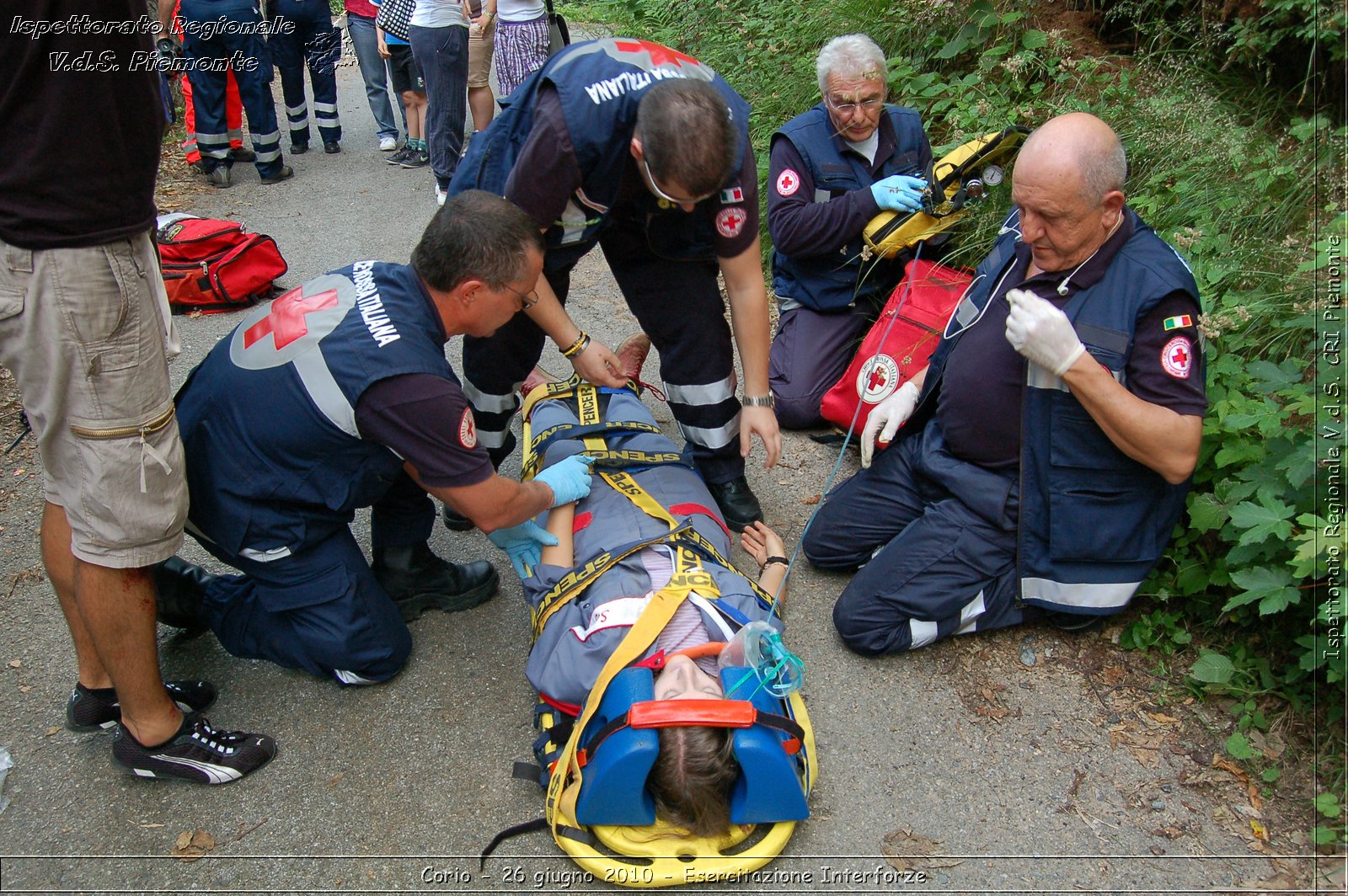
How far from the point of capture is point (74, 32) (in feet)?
6.55

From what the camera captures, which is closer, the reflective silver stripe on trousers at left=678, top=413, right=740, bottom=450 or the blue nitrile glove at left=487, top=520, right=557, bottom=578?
the blue nitrile glove at left=487, top=520, right=557, bottom=578

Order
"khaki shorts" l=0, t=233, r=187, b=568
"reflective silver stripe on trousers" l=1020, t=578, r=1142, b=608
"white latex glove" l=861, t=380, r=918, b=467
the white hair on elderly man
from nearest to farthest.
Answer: "khaki shorts" l=0, t=233, r=187, b=568 → "reflective silver stripe on trousers" l=1020, t=578, r=1142, b=608 → "white latex glove" l=861, t=380, r=918, b=467 → the white hair on elderly man

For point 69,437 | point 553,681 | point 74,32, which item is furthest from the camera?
point 553,681

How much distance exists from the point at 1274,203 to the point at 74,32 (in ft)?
12.2

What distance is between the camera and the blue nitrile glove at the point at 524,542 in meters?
2.86

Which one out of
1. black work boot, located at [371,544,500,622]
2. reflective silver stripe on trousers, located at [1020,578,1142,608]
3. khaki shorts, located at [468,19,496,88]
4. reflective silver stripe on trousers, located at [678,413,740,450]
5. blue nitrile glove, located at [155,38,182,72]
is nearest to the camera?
reflective silver stripe on trousers, located at [1020,578,1142,608]

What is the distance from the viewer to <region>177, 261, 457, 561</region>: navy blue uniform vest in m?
2.38

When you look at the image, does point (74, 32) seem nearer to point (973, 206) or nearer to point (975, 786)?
point (975, 786)

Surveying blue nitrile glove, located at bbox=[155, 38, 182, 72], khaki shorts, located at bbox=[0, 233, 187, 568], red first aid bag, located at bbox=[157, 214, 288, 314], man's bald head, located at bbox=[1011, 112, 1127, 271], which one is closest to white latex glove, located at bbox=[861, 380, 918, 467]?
man's bald head, located at bbox=[1011, 112, 1127, 271]

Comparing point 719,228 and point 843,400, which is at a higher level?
point 719,228

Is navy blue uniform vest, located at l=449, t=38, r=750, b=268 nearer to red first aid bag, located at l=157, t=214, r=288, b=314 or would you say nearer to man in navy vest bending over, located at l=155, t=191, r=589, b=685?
man in navy vest bending over, located at l=155, t=191, r=589, b=685

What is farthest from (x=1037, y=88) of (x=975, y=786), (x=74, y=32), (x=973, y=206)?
(x=74, y=32)

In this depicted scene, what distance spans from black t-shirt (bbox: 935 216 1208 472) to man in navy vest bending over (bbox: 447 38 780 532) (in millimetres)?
597

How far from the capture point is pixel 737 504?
3.48 metres
